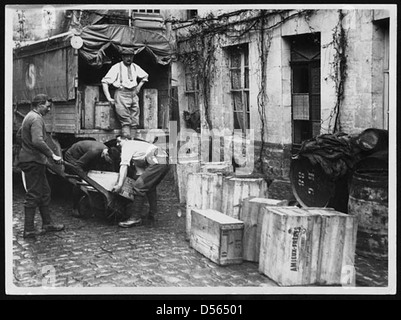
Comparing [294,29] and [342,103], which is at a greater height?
[294,29]

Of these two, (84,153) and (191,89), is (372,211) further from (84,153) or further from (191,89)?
(84,153)

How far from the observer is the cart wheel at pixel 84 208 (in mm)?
9547

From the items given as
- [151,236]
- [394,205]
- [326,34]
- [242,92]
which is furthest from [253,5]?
Answer: [151,236]

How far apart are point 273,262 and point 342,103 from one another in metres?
3.03

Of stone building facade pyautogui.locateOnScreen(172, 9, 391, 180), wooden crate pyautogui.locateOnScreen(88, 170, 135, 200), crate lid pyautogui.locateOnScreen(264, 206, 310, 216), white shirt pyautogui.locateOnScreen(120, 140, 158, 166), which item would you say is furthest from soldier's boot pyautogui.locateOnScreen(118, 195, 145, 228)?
crate lid pyautogui.locateOnScreen(264, 206, 310, 216)

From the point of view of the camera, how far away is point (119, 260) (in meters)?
7.96

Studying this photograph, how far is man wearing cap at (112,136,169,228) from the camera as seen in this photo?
9.44m

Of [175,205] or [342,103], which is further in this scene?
[175,205]

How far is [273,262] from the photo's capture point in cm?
702

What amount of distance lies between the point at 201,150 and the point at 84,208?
84.9 inches

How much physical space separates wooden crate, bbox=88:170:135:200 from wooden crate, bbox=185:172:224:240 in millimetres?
1213

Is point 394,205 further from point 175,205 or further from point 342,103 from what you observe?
point 175,205

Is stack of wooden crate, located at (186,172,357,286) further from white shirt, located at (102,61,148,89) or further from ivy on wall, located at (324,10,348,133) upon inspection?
white shirt, located at (102,61,148,89)

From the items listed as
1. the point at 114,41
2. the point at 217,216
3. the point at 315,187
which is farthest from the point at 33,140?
the point at 315,187
